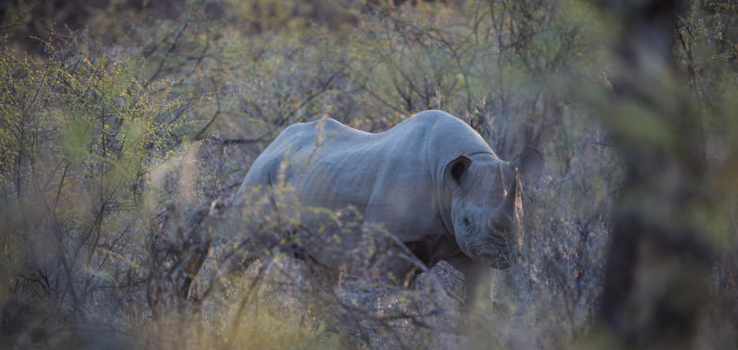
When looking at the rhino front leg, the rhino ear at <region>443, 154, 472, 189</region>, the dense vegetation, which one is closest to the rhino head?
the rhino ear at <region>443, 154, 472, 189</region>

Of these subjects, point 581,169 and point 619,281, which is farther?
point 581,169

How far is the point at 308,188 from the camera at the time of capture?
20.8 feet

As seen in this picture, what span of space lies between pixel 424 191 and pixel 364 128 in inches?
244

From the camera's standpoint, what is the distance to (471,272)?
5664mm

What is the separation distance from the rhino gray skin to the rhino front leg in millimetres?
11

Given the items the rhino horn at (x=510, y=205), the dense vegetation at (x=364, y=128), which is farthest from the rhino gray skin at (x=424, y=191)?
the dense vegetation at (x=364, y=128)

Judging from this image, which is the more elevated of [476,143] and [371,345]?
[476,143]

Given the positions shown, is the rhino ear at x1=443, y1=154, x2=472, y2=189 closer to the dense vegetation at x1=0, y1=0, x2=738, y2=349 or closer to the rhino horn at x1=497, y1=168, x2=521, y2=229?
the rhino horn at x1=497, y1=168, x2=521, y2=229

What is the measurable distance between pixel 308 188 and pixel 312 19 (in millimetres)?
9831

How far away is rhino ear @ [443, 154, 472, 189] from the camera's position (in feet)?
17.0

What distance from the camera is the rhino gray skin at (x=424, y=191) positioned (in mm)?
5074

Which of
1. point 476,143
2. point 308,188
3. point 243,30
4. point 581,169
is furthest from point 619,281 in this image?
point 243,30

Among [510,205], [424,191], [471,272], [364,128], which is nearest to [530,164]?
[510,205]

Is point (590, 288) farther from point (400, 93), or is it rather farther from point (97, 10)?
point (97, 10)
